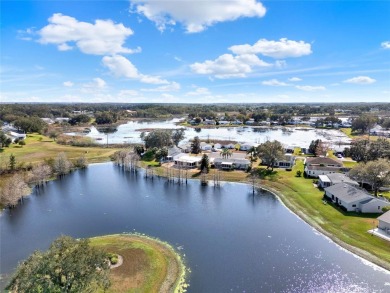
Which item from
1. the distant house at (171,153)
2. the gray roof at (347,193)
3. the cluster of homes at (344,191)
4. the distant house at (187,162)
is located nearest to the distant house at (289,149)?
the cluster of homes at (344,191)

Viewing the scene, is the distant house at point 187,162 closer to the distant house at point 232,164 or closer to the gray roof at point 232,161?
the gray roof at point 232,161

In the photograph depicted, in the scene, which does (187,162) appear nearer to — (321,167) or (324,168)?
(321,167)

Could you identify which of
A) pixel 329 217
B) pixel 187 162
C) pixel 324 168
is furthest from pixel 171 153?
pixel 329 217

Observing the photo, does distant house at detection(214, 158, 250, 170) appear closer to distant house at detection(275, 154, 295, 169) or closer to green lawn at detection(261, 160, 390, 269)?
distant house at detection(275, 154, 295, 169)

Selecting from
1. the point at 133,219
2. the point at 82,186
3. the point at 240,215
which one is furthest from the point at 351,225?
the point at 82,186

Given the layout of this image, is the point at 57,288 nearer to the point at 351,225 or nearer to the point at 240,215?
the point at 240,215
